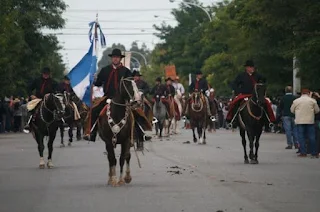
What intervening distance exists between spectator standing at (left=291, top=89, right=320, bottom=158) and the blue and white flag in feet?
21.7

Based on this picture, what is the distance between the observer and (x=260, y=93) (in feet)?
80.0

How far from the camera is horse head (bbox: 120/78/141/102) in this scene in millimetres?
18000

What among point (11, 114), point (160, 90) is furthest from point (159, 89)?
point (11, 114)

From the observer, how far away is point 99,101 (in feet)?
61.2

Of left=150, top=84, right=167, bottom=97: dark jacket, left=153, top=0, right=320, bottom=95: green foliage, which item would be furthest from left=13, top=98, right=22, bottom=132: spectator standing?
left=150, top=84, right=167, bottom=97: dark jacket

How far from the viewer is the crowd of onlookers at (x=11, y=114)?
55344mm

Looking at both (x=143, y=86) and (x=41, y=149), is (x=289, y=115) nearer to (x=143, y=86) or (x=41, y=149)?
(x=143, y=86)

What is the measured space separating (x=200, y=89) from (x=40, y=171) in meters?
14.0

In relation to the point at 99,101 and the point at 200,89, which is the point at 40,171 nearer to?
the point at 99,101

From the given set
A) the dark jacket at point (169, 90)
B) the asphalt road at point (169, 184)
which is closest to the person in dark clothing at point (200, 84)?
the dark jacket at point (169, 90)

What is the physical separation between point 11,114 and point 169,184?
4083 cm

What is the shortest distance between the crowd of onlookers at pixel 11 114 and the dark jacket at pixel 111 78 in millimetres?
36973

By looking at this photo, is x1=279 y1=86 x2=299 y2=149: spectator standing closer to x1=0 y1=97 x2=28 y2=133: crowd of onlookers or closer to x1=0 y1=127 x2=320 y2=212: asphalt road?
x1=0 y1=127 x2=320 y2=212: asphalt road

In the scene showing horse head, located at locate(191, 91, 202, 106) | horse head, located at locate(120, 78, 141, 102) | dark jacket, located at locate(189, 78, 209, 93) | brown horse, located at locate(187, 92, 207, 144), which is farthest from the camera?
horse head, located at locate(191, 91, 202, 106)
